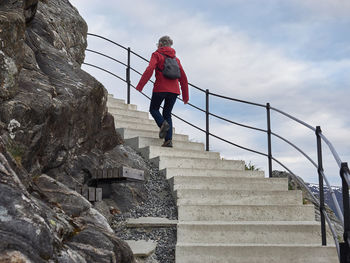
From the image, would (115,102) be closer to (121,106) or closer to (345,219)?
A: (121,106)

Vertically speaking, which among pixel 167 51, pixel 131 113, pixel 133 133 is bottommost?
pixel 133 133

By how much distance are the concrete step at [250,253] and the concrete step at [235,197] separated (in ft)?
3.79

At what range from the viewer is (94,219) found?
3.91m

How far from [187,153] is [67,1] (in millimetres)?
3220

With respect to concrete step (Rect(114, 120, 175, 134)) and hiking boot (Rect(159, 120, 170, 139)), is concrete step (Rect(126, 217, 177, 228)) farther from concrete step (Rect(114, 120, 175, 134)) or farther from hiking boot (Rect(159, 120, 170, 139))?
concrete step (Rect(114, 120, 175, 134))

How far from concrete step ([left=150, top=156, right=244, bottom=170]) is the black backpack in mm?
1346

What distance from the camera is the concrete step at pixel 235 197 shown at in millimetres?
6176

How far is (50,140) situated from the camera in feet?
15.8

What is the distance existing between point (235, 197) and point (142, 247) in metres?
1.98

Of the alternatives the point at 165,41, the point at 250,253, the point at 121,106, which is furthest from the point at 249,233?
the point at 121,106

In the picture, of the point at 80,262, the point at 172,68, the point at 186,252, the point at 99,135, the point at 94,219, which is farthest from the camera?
the point at 172,68

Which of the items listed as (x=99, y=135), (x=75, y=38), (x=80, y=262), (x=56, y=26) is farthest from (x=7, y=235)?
(x=75, y=38)

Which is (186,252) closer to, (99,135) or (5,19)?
(99,135)

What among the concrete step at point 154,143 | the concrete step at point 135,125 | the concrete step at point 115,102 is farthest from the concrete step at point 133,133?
the concrete step at point 115,102
